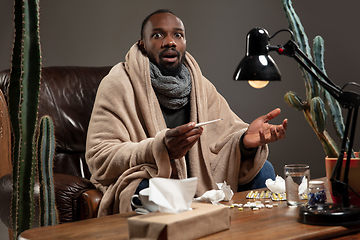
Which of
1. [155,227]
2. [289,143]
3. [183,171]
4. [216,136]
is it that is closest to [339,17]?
[289,143]

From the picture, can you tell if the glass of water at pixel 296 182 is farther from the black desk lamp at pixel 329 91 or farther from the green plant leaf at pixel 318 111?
the green plant leaf at pixel 318 111

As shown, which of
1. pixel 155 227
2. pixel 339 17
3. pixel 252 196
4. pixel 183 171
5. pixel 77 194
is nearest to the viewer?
pixel 155 227

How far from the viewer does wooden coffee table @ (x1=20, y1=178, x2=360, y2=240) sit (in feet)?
3.05

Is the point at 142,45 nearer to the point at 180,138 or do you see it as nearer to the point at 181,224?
the point at 180,138

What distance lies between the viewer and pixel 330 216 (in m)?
0.99

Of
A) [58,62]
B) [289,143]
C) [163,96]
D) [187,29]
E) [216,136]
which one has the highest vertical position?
[187,29]

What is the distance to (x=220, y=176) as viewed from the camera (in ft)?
6.30

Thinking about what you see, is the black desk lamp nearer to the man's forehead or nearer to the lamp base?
the lamp base

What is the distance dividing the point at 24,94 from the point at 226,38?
2.47 metres

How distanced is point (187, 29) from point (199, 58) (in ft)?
0.83

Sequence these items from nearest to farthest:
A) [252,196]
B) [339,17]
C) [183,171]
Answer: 1. [252,196]
2. [183,171]
3. [339,17]

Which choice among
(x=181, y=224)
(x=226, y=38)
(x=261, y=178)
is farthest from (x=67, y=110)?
(x=226, y=38)

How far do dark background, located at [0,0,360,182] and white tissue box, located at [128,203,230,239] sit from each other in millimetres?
2322

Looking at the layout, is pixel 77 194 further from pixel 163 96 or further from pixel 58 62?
pixel 58 62
